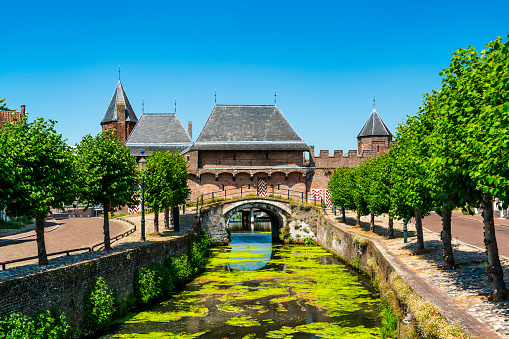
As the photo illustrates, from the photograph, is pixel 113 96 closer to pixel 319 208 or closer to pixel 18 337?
pixel 319 208

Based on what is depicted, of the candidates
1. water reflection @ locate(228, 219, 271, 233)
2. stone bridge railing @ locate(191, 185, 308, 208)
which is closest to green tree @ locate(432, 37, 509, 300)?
stone bridge railing @ locate(191, 185, 308, 208)

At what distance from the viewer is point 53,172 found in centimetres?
1289

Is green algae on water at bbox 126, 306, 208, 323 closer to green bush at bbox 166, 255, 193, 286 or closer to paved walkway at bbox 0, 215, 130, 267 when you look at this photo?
paved walkway at bbox 0, 215, 130, 267

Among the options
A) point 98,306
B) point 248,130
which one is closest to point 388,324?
point 98,306

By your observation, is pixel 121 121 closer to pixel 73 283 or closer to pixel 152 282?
pixel 152 282

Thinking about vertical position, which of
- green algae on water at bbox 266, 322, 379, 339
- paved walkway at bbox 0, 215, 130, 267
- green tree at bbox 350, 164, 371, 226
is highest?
green tree at bbox 350, 164, 371, 226

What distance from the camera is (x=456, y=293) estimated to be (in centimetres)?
1030

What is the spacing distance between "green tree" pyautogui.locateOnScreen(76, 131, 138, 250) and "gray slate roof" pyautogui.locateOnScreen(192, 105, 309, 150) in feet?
72.8

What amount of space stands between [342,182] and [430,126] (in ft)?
52.1

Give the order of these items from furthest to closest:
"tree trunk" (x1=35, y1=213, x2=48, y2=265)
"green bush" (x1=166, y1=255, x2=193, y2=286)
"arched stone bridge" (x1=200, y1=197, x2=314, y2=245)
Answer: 1. "arched stone bridge" (x1=200, y1=197, x2=314, y2=245)
2. "green bush" (x1=166, y1=255, x2=193, y2=286)
3. "tree trunk" (x1=35, y1=213, x2=48, y2=265)

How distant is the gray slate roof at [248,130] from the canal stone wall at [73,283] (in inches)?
908

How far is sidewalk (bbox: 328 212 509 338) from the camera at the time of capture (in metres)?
8.57

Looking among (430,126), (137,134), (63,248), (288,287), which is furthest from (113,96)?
(430,126)

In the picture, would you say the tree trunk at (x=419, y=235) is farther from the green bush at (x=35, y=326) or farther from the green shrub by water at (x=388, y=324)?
the green bush at (x=35, y=326)
